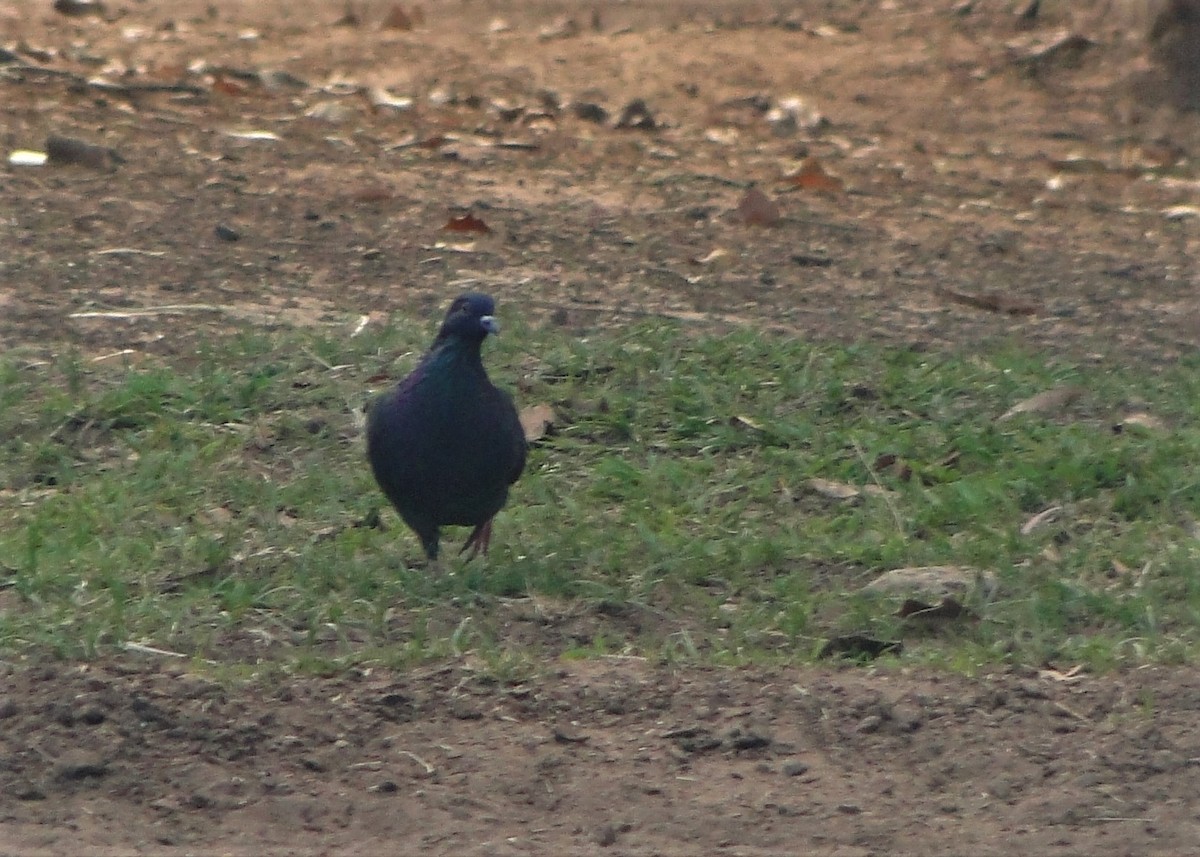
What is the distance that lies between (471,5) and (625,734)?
8.60 meters

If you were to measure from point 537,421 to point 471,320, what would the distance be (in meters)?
1.17

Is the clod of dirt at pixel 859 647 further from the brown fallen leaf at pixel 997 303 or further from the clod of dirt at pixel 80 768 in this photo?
the brown fallen leaf at pixel 997 303

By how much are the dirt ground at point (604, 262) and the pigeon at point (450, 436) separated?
0.68 m

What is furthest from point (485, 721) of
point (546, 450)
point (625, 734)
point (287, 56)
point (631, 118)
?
point (287, 56)

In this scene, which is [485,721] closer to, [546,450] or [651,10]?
[546,450]

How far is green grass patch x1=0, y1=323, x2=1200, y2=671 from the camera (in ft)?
14.5

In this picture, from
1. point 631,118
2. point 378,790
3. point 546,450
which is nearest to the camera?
point 378,790

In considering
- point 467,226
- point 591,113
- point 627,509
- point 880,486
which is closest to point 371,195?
point 467,226

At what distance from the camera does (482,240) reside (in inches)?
299

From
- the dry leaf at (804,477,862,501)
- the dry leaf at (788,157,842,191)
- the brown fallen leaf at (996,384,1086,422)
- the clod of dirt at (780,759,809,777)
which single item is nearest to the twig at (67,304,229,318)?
the dry leaf at (804,477,862,501)

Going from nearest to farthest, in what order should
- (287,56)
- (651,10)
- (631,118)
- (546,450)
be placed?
1. (546,450)
2. (631,118)
3. (287,56)
4. (651,10)

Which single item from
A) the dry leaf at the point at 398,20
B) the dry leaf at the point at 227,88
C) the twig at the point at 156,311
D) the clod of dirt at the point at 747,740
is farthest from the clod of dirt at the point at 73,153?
the clod of dirt at the point at 747,740

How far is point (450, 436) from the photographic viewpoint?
464 centimetres

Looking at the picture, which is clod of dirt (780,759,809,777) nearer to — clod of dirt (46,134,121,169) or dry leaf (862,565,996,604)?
dry leaf (862,565,996,604)
